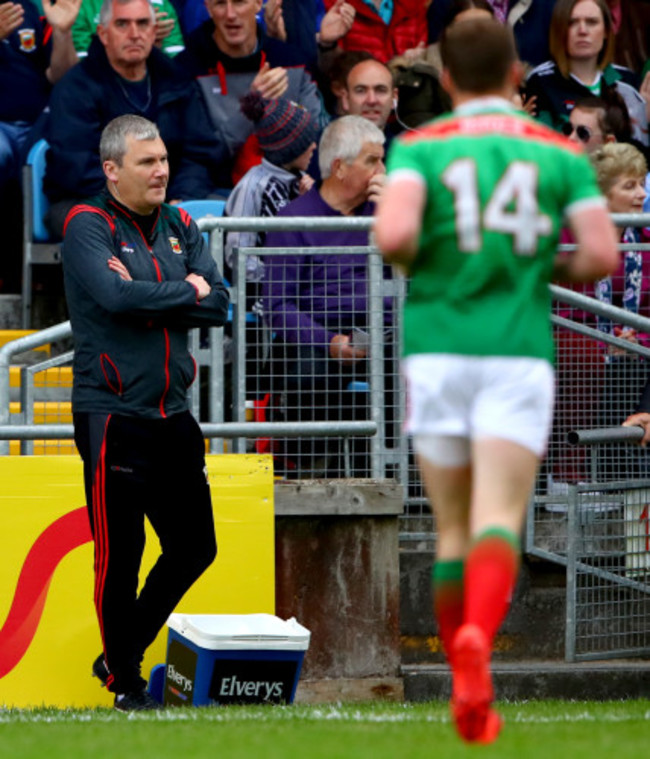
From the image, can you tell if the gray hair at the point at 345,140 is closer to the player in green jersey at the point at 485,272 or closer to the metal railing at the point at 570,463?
the metal railing at the point at 570,463

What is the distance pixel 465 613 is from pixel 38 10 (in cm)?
763

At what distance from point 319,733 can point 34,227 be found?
5655 millimetres

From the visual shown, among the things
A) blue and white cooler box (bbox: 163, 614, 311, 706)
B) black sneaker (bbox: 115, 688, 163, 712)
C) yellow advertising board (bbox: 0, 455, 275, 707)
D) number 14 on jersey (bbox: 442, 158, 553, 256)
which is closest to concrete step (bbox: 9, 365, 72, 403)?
yellow advertising board (bbox: 0, 455, 275, 707)

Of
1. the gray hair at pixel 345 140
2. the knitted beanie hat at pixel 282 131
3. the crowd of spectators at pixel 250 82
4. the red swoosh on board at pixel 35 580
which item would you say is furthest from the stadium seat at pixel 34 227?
the red swoosh on board at pixel 35 580

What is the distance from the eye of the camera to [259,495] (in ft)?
27.2

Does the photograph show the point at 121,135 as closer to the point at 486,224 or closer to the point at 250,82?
the point at 486,224

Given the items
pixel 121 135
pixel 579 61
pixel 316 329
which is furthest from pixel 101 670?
pixel 579 61

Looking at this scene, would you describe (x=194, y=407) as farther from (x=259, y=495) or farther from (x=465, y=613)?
(x=465, y=613)

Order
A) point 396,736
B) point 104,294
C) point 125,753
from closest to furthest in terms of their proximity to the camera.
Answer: point 125,753 < point 396,736 < point 104,294

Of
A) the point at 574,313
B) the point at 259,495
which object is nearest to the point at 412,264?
the point at 259,495

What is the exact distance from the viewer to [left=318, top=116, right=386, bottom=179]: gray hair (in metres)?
9.27

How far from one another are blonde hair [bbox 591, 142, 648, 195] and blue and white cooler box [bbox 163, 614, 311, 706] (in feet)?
11.1

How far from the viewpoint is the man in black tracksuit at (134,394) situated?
7078mm

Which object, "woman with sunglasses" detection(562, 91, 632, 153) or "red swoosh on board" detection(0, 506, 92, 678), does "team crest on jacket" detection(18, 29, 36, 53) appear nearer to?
"woman with sunglasses" detection(562, 91, 632, 153)
